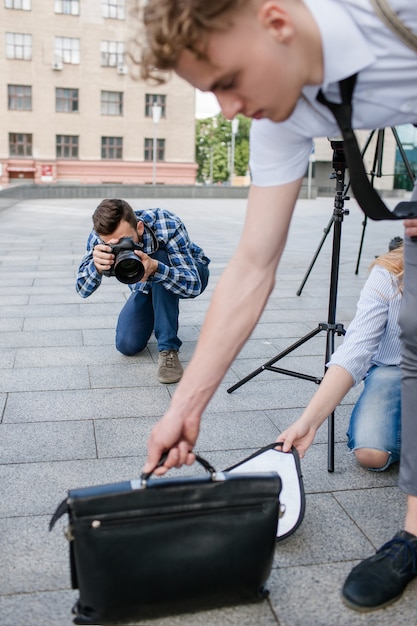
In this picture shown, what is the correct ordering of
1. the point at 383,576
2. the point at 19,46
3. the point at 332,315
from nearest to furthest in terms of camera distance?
the point at 383,576, the point at 332,315, the point at 19,46

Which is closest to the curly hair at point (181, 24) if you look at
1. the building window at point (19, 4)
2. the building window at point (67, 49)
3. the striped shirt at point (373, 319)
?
the striped shirt at point (373, 319)

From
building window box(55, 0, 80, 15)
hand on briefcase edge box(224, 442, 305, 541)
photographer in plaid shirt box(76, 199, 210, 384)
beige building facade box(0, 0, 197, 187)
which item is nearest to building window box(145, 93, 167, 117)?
beige building facade box(0, 0, 197, 187)

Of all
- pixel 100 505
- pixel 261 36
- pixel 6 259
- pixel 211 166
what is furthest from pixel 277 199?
pixel 211 166

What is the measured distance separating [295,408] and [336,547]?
1.27 m

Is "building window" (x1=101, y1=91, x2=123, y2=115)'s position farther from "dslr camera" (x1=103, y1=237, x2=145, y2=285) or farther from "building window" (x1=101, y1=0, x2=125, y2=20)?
"dslr camera" (x1=103, y1=237, x2=145, y2=285)

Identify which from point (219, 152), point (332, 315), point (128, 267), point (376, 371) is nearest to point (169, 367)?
point (128, 267)

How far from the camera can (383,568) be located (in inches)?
77.1

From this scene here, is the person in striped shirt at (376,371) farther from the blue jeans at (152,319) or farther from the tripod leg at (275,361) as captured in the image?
the blue jeans at (152,319)

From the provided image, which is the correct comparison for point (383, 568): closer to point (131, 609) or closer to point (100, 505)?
point (131, 609)

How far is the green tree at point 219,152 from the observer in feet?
225

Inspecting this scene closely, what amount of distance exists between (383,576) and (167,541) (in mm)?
651

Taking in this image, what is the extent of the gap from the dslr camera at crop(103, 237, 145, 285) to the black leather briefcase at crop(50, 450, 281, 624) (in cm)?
207

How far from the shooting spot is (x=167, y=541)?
1.66 m

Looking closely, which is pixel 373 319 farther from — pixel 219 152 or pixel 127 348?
pixel 219 152
